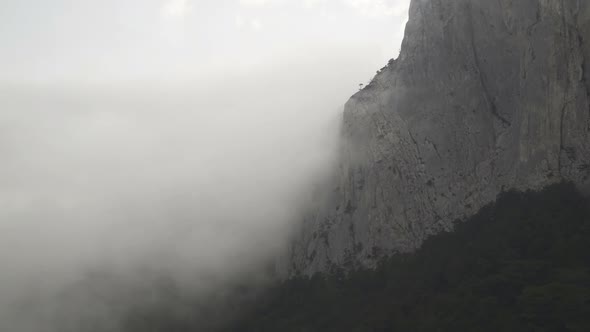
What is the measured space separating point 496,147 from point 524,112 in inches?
191

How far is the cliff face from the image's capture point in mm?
49656

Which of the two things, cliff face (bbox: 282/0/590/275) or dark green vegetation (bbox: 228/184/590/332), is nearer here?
dark green vegetation (bbox: 228/184/590/332)

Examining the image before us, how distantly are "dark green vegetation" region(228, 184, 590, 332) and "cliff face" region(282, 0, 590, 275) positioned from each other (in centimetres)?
232

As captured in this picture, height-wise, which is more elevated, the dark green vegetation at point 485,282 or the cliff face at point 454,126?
the cliff face at point 454,126

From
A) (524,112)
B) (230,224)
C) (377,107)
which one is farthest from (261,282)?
(524,112)

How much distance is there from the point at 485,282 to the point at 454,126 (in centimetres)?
1994

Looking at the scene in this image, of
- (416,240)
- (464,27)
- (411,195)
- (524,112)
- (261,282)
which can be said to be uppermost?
(464,27)

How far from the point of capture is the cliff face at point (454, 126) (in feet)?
163

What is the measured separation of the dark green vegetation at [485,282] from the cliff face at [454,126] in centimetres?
232

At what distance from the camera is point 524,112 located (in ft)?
175

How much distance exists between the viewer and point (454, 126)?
60.2m

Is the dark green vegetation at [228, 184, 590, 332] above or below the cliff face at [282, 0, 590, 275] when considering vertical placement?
below

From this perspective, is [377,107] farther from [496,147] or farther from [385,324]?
[385,324]

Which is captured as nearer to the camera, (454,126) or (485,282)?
(485,282)
